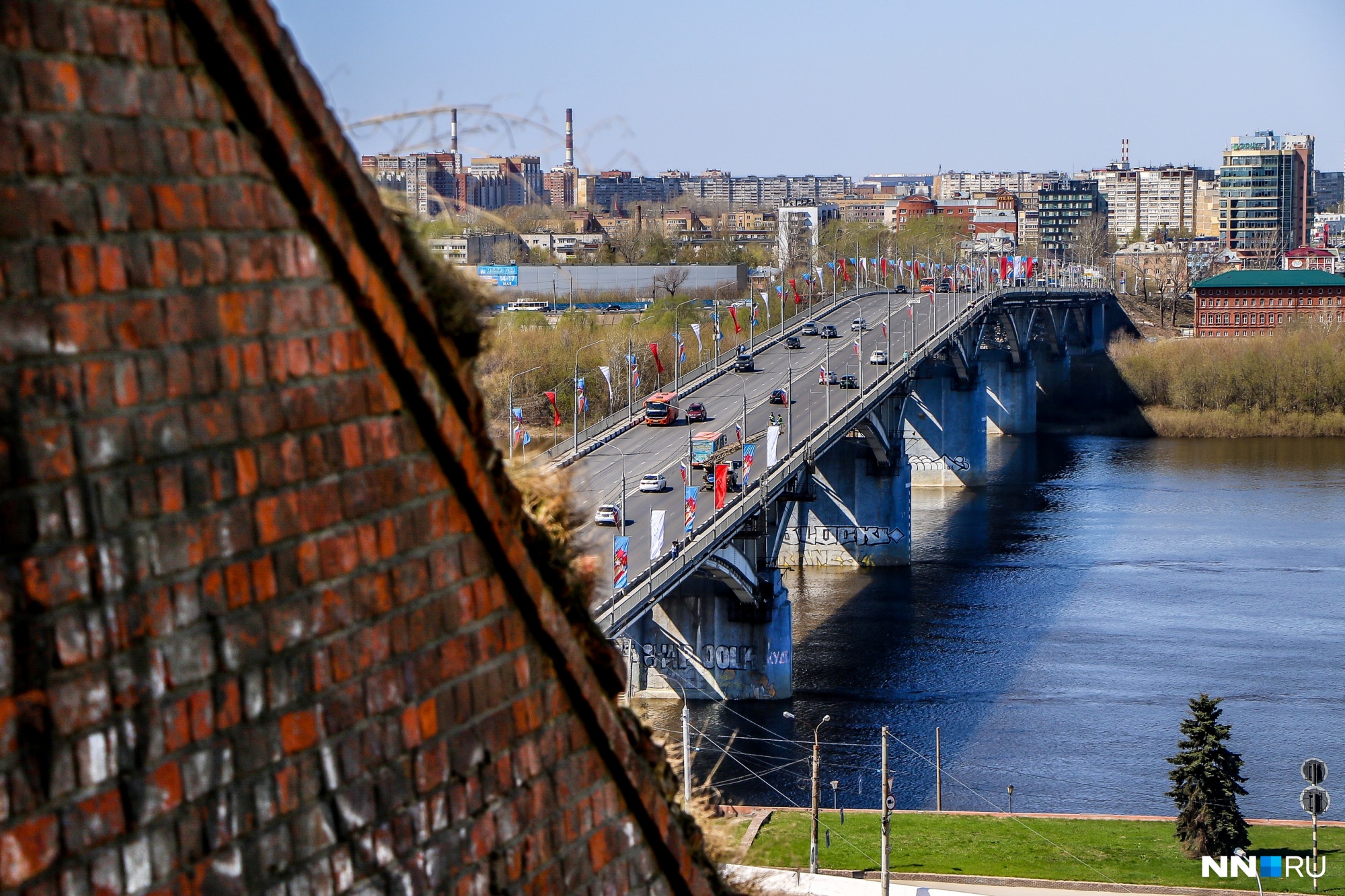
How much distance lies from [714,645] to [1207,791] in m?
17.7

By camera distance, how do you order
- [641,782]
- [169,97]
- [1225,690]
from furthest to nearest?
[1225,690]
[641,782]
[169,97]

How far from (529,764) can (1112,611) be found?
47882 mm

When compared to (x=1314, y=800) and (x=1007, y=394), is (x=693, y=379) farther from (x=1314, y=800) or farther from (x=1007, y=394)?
(x=1314, y=800)

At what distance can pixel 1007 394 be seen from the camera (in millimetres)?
101125

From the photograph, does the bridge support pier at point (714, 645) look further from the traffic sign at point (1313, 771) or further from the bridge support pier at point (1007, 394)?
the bridge support pier at point (1007, 394)

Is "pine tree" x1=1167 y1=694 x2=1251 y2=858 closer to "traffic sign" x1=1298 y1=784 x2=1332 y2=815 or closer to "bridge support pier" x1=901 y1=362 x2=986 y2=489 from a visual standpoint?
"traffic sign" x1=1298 y1=784 x2=1332 y2=815

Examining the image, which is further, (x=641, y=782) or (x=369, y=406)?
(x=641, y=782)

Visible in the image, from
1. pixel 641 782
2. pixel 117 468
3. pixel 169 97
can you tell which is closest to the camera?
pixel 117 468

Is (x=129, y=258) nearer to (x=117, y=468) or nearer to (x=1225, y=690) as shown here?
(x=117, y=468)

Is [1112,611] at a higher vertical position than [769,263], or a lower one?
lower

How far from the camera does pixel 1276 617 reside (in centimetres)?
4784

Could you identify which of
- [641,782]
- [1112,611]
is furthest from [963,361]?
[641,782]
